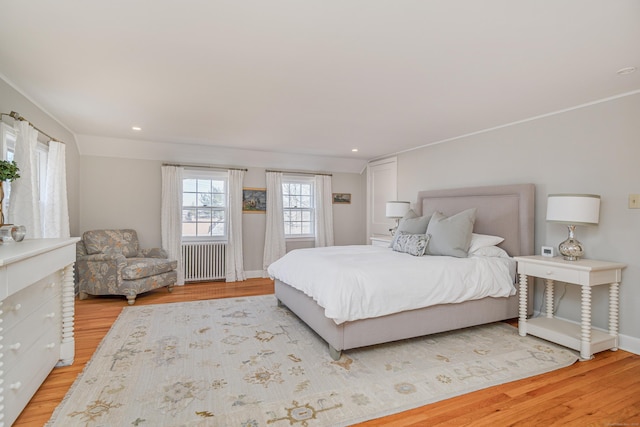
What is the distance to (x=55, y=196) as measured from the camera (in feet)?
11.8

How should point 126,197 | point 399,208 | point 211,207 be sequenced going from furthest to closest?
1. point 211,207
2. point 126,197
3. point 399,208


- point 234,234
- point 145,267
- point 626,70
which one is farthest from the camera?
point 234,234

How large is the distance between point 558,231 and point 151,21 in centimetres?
401

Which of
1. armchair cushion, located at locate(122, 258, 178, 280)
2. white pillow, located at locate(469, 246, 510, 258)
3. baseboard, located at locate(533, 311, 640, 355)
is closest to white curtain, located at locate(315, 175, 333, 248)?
armchair cushion, located at locate(122, 258, 178, 280)

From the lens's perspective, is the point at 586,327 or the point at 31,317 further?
the point at 586,327

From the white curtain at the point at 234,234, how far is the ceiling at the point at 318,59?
1.91 metres

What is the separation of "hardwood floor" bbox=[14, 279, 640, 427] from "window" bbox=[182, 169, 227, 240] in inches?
118

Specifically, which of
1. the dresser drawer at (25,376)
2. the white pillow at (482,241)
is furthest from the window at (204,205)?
the white pillow at (482,241)

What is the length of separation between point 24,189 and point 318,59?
2799 mm

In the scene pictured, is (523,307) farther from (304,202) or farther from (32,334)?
(304,202)

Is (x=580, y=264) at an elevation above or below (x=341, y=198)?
below

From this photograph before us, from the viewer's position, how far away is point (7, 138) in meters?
2.88

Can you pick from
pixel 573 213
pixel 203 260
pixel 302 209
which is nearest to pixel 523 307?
pixel 573 213

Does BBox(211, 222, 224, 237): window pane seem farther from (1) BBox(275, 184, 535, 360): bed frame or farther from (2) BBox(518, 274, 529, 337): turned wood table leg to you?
(2) BBox(518, 274, 529, 337): turned wood table leg
